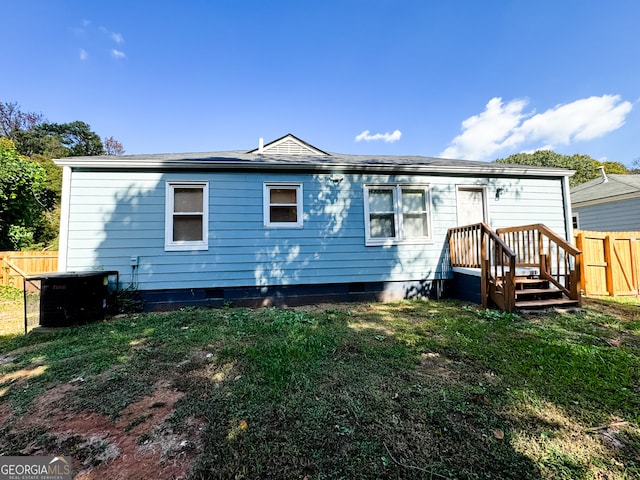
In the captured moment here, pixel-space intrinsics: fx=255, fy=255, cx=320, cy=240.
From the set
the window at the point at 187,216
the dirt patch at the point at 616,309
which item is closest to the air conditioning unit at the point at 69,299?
the window at the point at 187,216

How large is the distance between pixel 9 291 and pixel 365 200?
11.2 meters

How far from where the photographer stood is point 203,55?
31.0 feet

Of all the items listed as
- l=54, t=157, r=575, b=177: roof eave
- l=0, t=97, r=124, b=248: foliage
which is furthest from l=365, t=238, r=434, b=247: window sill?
l=0, t=97, r=124, b=248: foliage

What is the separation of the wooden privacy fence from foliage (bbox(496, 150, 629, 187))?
2344 centimetres

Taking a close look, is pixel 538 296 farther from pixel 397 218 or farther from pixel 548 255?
pixel 397 218

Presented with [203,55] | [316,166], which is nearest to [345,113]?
[203,55]

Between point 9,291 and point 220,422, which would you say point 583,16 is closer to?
point 220,422

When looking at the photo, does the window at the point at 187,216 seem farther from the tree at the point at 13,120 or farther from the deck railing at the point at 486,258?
the tree at the point at 13,120

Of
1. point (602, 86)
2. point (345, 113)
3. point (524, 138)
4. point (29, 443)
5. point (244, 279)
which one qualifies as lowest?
point (29, 443)

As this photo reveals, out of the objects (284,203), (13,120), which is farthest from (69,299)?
(13,120)

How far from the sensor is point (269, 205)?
5.86 m

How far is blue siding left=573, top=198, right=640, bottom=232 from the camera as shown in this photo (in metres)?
10.0

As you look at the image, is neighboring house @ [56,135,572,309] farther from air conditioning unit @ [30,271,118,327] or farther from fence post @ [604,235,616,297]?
fence post @ [604,235,616,297]

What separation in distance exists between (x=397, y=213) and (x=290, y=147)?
423 cm
